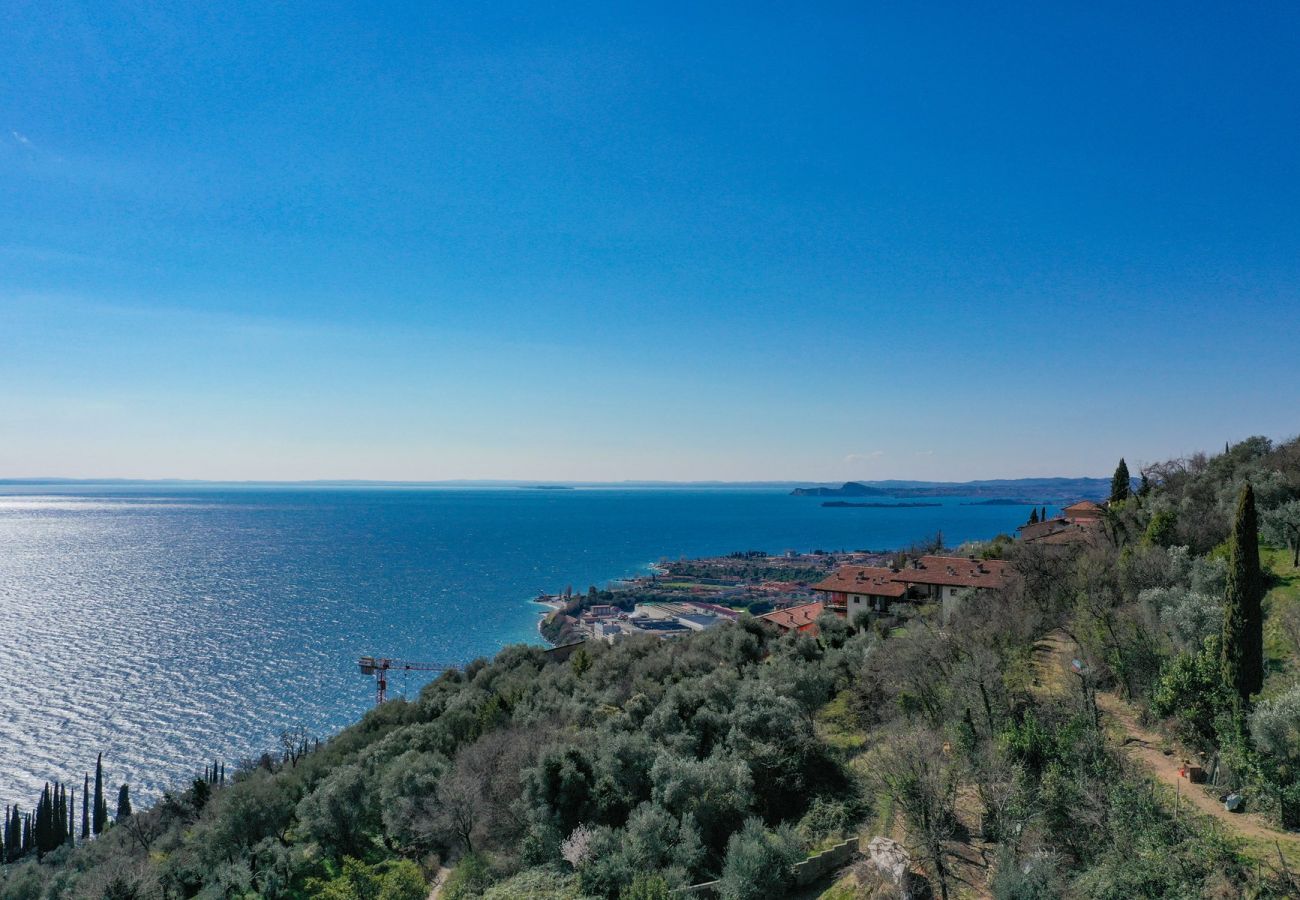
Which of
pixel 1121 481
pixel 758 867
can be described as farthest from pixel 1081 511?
pixel 758 867

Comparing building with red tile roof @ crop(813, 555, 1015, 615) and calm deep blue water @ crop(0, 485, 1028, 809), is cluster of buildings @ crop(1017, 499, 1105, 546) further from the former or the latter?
calm deep blue water @ crop(0, 485, 1028, 809)

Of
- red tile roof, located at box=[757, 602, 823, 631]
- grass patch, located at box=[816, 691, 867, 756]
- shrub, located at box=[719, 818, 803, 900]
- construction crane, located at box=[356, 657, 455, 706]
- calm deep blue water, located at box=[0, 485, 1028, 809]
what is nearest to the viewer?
shrub, located at box=[719, 818, 803, 900]

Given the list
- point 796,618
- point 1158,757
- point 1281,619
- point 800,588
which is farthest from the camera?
point 800,588

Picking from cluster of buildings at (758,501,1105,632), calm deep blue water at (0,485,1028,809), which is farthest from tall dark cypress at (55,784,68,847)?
cluster of buildings at (758,501,1105,632)

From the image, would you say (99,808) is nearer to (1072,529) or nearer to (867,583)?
(867,583)

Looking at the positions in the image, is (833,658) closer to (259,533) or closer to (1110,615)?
(1110,615)

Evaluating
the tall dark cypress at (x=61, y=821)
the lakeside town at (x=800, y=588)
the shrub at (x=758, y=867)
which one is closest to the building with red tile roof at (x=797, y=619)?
the lakeside town at (x=800, y=588)

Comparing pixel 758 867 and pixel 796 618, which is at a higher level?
pixel 758 867
